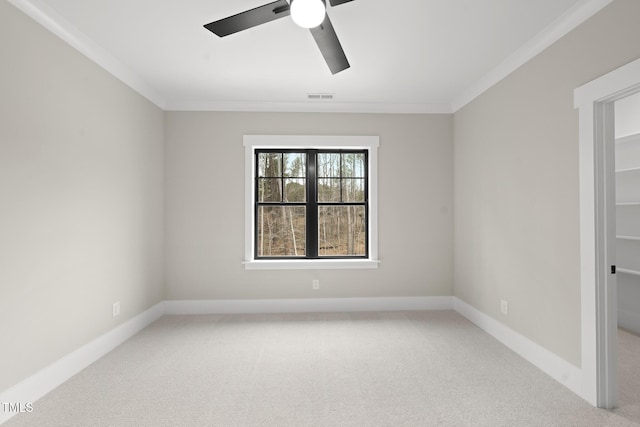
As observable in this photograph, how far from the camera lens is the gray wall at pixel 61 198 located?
216 cm

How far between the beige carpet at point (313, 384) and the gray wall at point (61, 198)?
437mm

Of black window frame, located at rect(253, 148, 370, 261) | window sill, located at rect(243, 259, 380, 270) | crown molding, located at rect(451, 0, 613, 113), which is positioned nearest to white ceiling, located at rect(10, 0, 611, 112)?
crown molding, located at rect(451, 0, 613, 113)

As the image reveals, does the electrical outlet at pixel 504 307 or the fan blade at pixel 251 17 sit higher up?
the fan blade at pixel 251 17

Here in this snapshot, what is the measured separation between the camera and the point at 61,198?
102 inches

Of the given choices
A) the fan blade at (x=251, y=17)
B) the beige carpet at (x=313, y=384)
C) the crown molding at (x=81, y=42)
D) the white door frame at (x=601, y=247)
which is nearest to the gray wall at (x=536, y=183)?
the white door frame at (x=601, y=247)

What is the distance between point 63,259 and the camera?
2631 mm

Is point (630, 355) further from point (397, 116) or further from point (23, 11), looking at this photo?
point (23, 11)

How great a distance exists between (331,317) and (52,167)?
3057mm

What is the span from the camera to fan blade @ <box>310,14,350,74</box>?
Result: 2180 mm

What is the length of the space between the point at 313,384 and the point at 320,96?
9.96 ft

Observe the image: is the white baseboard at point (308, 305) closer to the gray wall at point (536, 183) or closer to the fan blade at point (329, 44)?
the gray wall at point (536, 183)

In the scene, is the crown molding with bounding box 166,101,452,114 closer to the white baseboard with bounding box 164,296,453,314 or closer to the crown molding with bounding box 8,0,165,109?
the crown molding with bounding box 8,0,165,109

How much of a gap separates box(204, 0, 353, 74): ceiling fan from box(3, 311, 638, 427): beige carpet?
2321 millimetres

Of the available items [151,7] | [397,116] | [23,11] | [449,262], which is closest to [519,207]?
[449,262]
